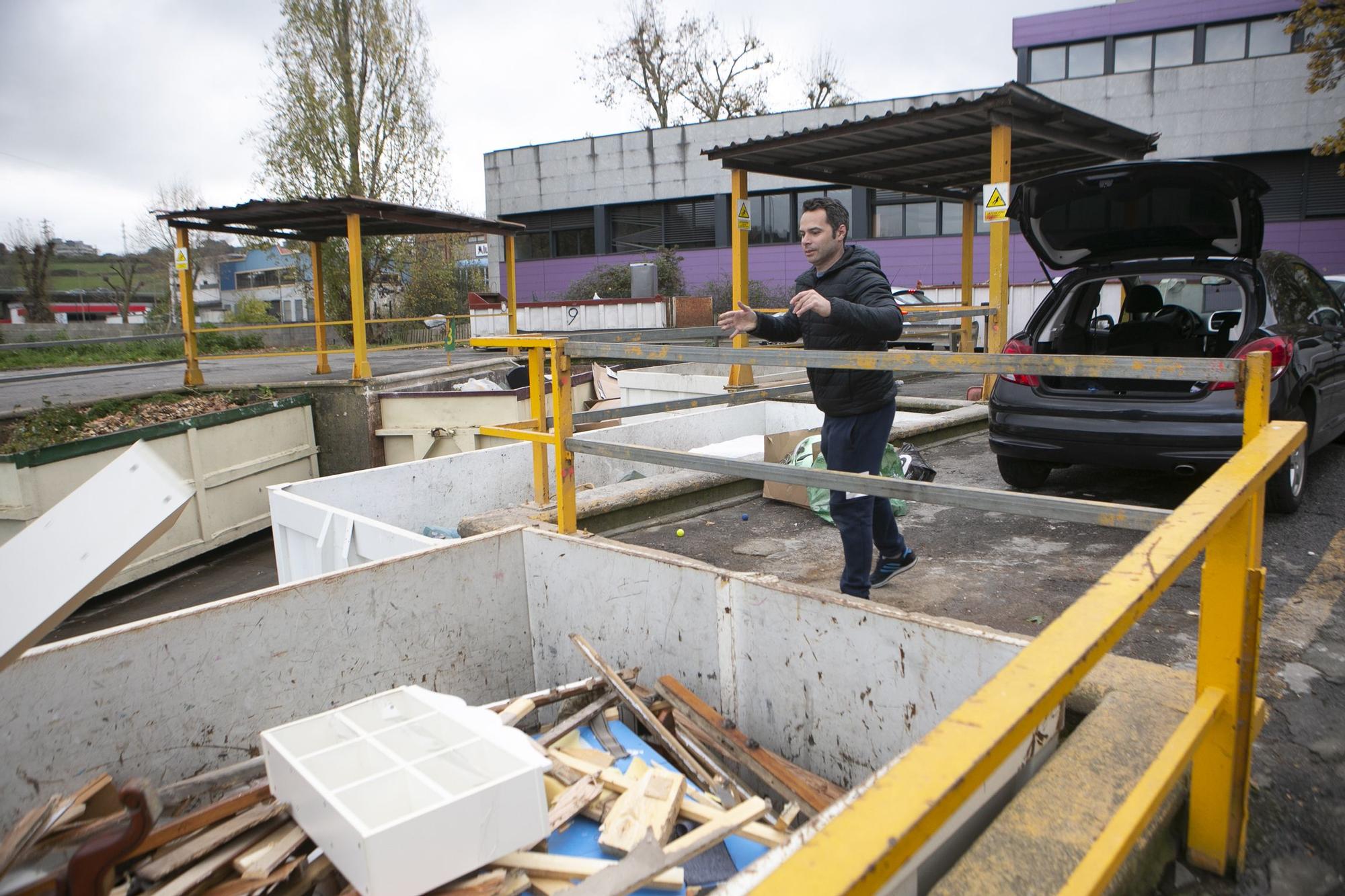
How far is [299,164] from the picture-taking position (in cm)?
2558

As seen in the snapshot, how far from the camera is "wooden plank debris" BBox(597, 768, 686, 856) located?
269cm

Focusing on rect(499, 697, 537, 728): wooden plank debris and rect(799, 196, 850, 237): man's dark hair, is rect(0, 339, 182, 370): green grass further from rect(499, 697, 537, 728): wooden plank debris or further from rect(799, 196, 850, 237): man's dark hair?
rect(799, 196, 850, 237): man's dark hair

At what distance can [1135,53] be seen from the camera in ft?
84.1

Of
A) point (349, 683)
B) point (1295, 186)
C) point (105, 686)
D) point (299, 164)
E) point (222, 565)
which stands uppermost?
point (299, 164)

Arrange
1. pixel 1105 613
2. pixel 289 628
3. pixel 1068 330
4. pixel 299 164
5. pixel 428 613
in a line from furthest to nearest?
pixel 299 164
pixel 1068 330
pixel 428 613
pixel 289 628
pixel 1105 613

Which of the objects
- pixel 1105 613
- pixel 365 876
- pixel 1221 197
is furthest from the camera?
pixel 1221 197

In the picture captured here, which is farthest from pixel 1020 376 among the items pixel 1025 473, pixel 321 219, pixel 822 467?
pixel 321 219

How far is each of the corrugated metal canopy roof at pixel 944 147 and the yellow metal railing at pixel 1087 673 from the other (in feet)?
18.2

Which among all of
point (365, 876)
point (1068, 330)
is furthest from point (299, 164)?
point (365, 876)

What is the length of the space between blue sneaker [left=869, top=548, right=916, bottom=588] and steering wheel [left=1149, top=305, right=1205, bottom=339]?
2.78 m

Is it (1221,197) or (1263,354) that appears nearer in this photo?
(1263,354)

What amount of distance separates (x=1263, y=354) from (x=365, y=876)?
2.72m

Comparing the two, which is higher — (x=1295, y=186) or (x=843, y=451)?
(x=1295, y=186)

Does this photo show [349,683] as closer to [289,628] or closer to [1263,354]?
[289,628]
